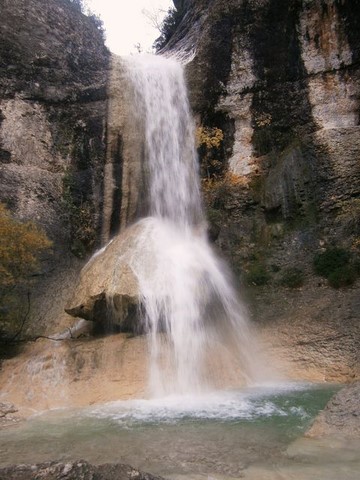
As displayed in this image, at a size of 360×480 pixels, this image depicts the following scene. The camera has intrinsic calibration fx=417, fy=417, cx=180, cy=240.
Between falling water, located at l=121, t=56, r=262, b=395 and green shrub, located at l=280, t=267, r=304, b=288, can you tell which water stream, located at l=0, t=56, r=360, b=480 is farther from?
green shrub, located at l=280, t=267, r=304, b=288

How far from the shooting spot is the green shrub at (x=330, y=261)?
507 inches

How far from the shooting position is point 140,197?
52.2 feet

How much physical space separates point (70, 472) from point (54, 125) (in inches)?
603

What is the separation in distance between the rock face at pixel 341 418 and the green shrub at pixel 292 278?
23.3 feet

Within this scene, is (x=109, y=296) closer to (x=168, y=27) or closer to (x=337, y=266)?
(x=337, y=266)

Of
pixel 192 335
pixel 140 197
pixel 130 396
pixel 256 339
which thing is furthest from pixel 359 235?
pixel 130 396

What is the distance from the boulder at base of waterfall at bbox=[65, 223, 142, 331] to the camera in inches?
410

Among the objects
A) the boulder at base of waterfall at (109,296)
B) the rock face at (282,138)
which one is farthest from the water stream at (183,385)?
the rock face at (282,138)

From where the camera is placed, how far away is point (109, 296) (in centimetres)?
1055

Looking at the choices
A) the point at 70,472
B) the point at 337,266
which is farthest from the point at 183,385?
→ the point at 337,266

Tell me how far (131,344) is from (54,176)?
875 centimetres

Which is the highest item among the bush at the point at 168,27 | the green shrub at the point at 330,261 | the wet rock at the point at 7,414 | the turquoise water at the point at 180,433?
the bush at the point at 168,27

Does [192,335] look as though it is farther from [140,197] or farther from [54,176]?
[54,176]

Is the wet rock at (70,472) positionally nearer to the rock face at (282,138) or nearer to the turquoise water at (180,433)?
the turquoise water at (180,433)
